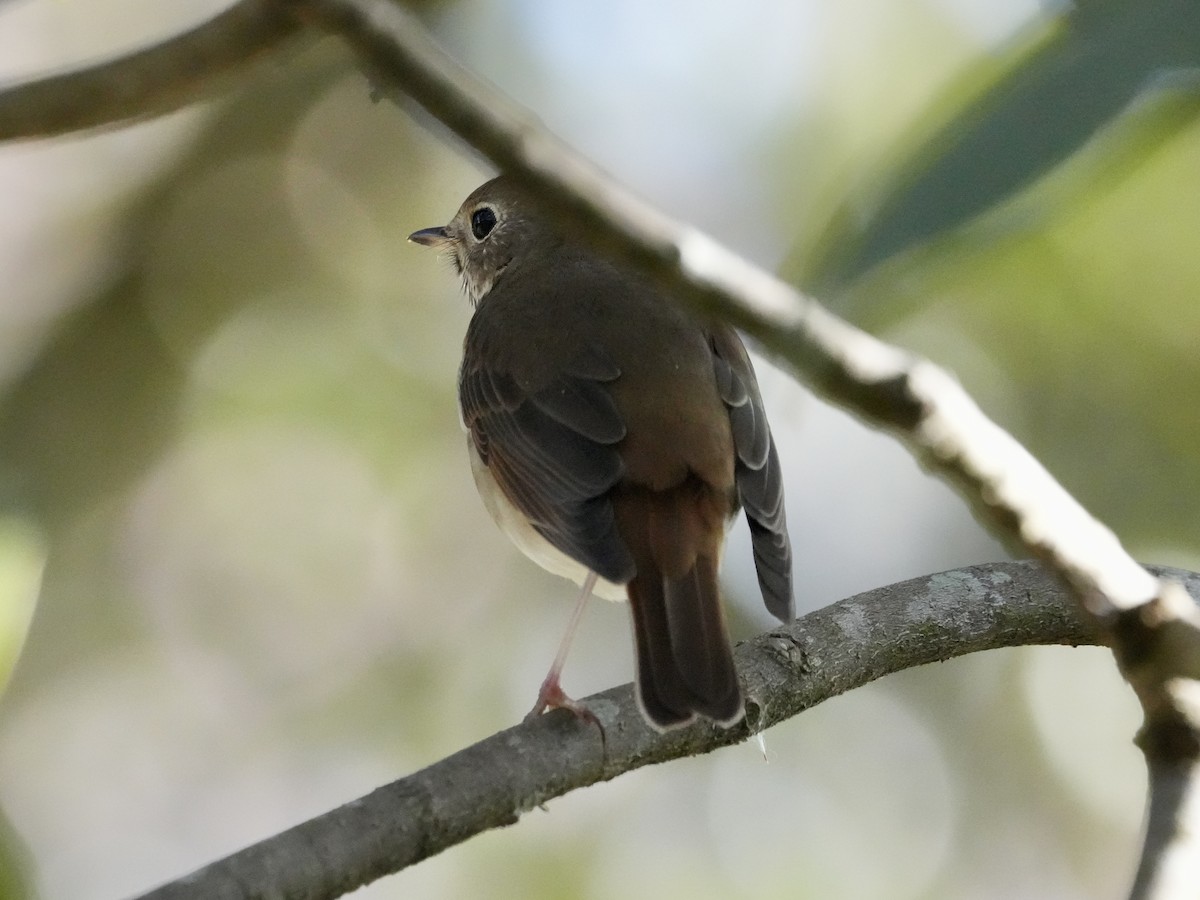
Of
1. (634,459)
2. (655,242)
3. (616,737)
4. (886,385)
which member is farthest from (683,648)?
(655,242)

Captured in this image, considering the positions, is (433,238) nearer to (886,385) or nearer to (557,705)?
(557,705)

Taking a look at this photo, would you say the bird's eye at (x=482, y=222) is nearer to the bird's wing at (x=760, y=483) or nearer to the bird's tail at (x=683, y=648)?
the bird's wing at (x=760, y=483)

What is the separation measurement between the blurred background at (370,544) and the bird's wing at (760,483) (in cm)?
123

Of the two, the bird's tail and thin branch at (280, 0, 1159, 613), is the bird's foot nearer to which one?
the bird's tail

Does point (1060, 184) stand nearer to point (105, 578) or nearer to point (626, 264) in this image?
point (626, 264)

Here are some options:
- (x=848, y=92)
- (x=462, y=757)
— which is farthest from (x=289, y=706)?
(x=462, y=757)

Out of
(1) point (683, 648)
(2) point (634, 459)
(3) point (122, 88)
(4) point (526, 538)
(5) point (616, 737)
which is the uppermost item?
(3) point (122, 88)

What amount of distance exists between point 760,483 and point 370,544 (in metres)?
4.35

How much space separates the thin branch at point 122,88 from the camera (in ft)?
4.76

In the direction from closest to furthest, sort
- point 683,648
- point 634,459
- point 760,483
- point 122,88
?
point 122,88 → point 683,648 → point 634,459 → point 760,483

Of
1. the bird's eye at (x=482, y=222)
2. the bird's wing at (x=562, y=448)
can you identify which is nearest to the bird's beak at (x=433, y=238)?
the bird's eye at (x=482, y=222)

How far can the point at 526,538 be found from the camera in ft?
15.2

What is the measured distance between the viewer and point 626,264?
1.30 m

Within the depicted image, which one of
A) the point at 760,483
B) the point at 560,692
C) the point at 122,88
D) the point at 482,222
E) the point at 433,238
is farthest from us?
the point at 433,238
